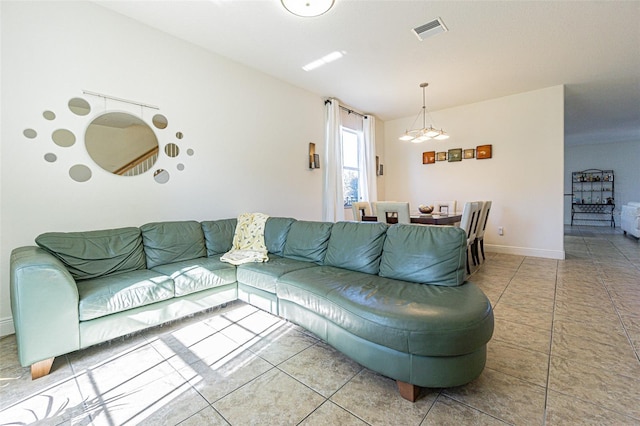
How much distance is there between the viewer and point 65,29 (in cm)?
237

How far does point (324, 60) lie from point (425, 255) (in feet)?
9.29

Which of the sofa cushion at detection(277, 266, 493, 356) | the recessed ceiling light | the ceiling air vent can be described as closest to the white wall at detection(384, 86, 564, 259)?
the ceiling air vent

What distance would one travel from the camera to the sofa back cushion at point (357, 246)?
7.48ft

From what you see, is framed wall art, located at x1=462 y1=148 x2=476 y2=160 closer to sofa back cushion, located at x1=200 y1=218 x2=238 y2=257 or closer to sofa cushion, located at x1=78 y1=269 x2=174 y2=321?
sofa back cushion, located at x1=200 y1=218 x2=238 y2=257

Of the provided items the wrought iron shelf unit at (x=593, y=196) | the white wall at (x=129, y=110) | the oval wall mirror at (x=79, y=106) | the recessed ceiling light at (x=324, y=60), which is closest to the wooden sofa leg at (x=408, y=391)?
the white wall at (x=129, y=110)

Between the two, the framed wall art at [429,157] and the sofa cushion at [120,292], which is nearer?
the sofa cushion at [120,292]

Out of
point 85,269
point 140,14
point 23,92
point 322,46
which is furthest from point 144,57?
point 85,269

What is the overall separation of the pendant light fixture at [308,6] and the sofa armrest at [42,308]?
7.84ft

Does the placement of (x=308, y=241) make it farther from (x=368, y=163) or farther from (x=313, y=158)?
(x=368, y=163)

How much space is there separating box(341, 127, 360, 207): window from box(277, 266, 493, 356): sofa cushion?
3537mm

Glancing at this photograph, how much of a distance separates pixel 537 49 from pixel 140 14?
14.4ft

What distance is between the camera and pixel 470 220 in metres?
3.50

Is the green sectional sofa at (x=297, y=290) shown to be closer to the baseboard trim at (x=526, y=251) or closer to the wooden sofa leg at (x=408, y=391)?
the wooden sofa leg at (x=408, y=391)

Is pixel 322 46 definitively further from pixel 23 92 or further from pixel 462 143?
pixel 462 143
